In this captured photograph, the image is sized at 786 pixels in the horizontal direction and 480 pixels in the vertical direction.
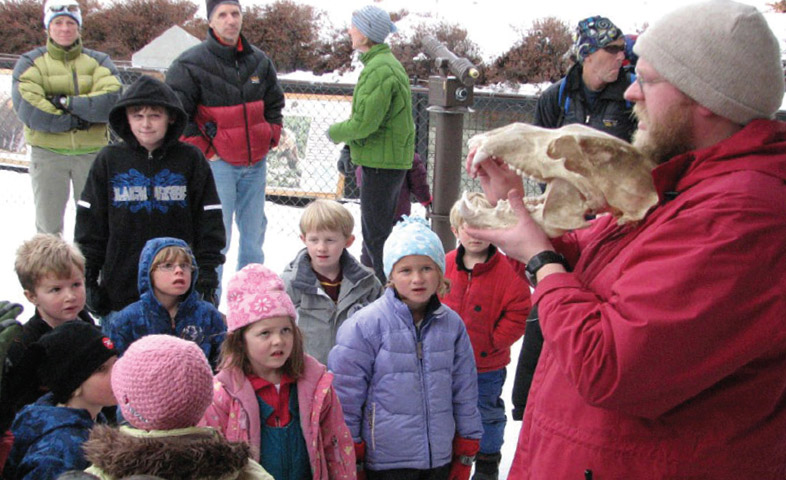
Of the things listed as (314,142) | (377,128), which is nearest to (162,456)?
(377,128)

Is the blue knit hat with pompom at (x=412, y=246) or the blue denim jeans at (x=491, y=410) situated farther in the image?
the blue denim jeans at (x=491, y=410)

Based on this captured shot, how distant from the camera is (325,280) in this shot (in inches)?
144

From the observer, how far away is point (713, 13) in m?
1.62

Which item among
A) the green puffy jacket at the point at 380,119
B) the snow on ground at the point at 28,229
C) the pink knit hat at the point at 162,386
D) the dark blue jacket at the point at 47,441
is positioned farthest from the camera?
the snow on ground at the point at 28,229

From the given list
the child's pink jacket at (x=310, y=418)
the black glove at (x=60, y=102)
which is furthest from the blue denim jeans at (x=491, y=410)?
the black glove at (x=60, y=102)

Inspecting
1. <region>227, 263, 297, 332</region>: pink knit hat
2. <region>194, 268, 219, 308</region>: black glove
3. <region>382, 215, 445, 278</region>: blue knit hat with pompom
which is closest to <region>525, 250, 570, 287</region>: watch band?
<region>227, 263, 297, 332</region>: pink knit hat

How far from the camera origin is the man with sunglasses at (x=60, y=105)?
5754 mm

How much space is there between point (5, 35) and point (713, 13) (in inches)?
545

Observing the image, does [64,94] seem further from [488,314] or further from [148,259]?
[488,314]

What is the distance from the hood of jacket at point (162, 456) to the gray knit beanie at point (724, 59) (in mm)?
1373

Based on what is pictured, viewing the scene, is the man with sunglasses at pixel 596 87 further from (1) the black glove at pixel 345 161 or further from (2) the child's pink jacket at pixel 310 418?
(2) the child's pink jacket at pixel 310 418

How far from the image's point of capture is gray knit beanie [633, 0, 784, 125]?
1.59m

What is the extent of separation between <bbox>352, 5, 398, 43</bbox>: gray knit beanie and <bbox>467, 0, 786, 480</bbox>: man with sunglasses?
3919 millimetres

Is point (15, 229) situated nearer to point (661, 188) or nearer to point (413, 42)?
point (413, 42)
